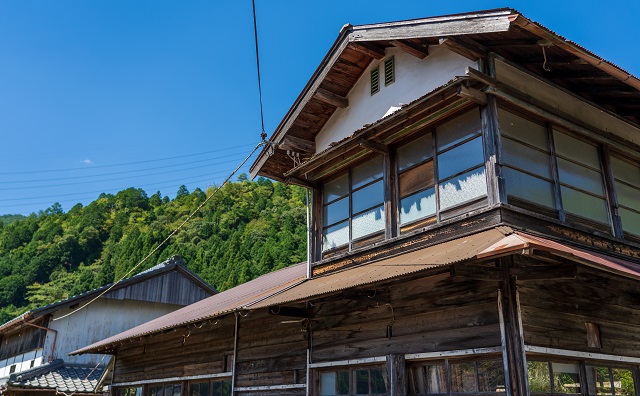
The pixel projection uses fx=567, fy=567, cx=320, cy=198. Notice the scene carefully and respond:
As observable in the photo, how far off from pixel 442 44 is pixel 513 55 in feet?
3.40

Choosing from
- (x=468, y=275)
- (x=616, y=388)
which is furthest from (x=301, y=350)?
(x=616, y=388)

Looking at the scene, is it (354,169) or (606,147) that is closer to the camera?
(606,147)

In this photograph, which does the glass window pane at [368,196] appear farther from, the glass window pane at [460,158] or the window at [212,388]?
the window at [212,388]

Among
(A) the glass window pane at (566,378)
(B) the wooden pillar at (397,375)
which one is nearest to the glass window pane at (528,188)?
(A) the glass window pane at (566,378)

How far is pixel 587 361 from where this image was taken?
6.98 meters

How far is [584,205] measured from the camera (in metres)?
8.06

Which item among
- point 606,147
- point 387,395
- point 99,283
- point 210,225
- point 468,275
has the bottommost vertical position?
point 387,395

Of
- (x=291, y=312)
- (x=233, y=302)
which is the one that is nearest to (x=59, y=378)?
(x=233, y=302)

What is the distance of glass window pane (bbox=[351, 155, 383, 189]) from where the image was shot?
910 centimetres

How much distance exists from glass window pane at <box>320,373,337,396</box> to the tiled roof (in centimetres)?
1258

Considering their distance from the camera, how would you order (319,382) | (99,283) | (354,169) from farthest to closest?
(99,283), (354,169), (319,382)

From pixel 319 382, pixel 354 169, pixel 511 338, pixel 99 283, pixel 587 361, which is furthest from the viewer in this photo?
pixel 99 283

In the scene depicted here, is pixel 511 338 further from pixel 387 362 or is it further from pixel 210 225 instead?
pixel 210 225

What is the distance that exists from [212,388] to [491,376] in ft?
22.2
